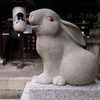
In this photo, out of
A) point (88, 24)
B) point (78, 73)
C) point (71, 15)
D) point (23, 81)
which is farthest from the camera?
point (71, 15)

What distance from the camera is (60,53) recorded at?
2100 mm

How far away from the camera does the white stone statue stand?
6.55 feet

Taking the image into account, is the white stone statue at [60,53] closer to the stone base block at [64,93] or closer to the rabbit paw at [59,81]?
the rabbit paw at [59,81]

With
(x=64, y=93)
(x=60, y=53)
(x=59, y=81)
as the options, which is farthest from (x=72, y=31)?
(x=64, y=93)

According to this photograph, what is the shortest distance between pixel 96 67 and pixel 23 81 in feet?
6.93

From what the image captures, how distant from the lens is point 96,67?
6.89 feet

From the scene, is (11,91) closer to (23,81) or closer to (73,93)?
(23,81)

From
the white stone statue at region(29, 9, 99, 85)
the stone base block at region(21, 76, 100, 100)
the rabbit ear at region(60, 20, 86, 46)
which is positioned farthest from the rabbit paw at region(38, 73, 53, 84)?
the rabbit ear at region(60, 20, 86, 46)

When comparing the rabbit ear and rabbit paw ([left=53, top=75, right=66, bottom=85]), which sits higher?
the rabbit ear

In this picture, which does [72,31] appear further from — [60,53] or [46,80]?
[46,80]

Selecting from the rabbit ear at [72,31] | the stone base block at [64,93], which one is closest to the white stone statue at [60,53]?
the rabbit ear at [72,31]

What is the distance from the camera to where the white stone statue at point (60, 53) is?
200 cm

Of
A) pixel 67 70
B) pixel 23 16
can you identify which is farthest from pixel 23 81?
pixel 23 16

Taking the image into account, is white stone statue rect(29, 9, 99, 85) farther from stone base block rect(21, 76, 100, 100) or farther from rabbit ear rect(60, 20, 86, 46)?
stone base block rect(21, 76, 100, 100)
